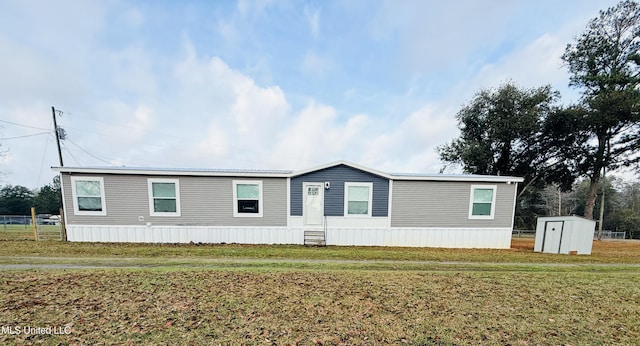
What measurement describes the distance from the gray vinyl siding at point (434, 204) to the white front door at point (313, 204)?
314 centimetres

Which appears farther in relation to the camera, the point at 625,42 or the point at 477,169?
the point at 477,169

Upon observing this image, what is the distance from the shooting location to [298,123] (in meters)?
19.6

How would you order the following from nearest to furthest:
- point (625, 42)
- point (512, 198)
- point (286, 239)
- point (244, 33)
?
1. point (286, 239)
2. point (512, 198)
3. point (244, 33)
4. point (625, 42)

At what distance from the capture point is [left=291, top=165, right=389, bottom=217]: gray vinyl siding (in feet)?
31.4

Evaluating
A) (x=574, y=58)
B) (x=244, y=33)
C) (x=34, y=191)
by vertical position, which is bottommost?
(x=34, y=191)

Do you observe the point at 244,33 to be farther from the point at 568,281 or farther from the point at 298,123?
the point at 568,281

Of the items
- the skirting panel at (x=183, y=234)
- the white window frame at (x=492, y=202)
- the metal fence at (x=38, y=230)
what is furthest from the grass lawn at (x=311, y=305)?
the metal fence at (x=38, y=230)

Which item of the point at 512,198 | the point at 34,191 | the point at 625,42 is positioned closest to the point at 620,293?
the point at 512,198

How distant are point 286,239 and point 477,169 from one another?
1678cm

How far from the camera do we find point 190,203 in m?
9.27

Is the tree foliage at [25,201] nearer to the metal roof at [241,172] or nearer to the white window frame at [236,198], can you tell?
the metal roof at [241,172]

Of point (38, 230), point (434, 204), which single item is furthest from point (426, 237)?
point (38, 230)

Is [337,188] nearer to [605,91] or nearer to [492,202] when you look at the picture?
[492,202]

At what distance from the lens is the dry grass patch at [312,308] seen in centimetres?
274
